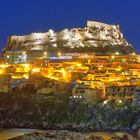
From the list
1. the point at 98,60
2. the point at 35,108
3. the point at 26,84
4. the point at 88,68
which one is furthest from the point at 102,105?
the point at 98,60

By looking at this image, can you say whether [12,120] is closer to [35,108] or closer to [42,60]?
[35,108]

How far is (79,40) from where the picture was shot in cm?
10269

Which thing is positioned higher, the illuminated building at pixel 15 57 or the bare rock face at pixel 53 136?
the illuminated building at pixel 15 57

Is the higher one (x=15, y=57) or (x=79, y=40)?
(x=79, y=40)

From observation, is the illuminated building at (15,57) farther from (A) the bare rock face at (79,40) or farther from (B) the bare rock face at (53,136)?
(B) the bare rock face at (53,136)

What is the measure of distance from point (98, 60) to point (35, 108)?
24871 millimetres

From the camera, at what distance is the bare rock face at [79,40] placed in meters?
101

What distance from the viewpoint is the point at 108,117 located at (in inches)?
2435

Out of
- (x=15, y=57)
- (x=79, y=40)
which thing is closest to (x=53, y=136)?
(x=15, y=57)

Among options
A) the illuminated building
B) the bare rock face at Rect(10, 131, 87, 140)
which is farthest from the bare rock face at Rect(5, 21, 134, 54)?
the bare rock face at Rect(10, 131, 87, 140)

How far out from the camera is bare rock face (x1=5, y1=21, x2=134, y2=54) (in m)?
101

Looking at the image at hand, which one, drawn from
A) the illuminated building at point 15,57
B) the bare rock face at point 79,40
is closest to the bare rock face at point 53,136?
the illuminated building at point 15,57

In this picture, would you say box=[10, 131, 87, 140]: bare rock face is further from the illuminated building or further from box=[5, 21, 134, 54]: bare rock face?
box=[5, 21, 134, 54]: bare rock face

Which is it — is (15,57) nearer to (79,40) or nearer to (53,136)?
(79,40)
